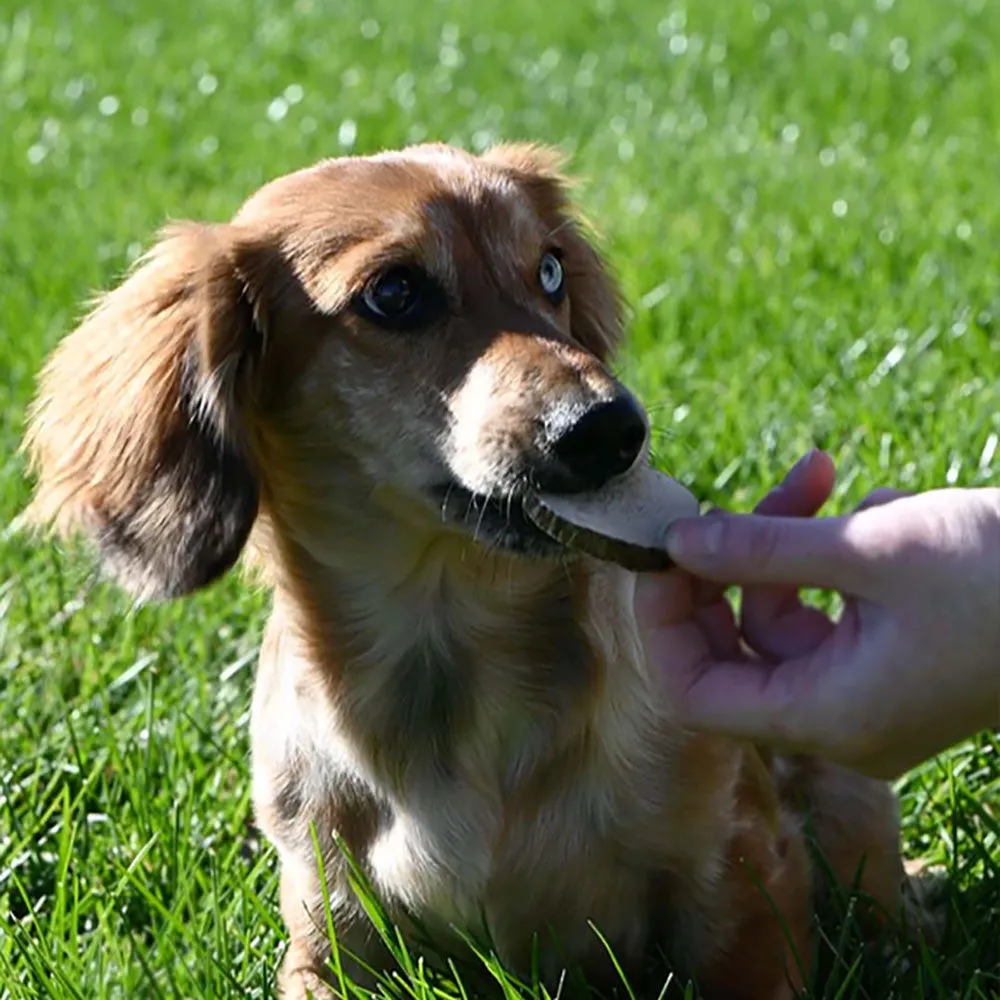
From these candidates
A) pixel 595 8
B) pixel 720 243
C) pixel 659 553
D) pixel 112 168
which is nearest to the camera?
pixel 659 553

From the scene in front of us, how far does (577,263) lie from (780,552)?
1365mm

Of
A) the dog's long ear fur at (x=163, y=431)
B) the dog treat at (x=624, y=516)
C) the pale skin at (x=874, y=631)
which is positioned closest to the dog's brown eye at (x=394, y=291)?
the dog's long ear fur at (x=163, y=431)

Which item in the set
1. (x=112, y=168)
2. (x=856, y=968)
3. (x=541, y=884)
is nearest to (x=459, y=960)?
(x=541, y=884)

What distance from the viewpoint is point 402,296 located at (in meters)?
2.57

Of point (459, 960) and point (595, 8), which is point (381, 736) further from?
point (595, 8)

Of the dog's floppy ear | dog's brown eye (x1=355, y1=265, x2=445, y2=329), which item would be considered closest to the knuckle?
dog's brown eye (x1=355, y1=265, x2=445, y2=329)

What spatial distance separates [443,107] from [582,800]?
480 cm

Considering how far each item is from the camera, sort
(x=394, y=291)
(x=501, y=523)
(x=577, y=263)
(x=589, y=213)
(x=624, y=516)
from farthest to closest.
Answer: (x=589, y=213)
(x=577, y=263)
(x=394, y=291)
(x=501, y=523)
(x=624, y=516)

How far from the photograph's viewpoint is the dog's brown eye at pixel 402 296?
2564 mm

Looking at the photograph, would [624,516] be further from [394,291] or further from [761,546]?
[394,291]

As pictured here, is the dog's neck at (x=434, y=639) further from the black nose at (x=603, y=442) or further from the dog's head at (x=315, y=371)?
the black nose at (x=603, y=442)

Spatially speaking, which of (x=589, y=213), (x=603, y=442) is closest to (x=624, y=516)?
(x=603, y=442)

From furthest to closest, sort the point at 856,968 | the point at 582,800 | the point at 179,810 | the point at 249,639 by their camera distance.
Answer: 1. the point at 249,639
2. the point at 179,810
3. the point at 582,800
4. the point at 856,968

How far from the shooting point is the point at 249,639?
11.1 feet
